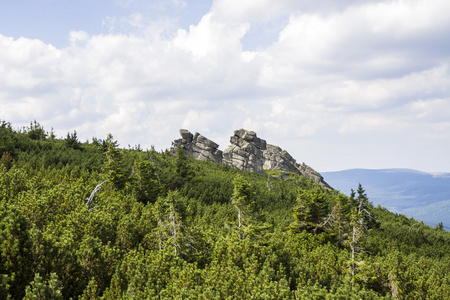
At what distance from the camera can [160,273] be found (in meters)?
9.48

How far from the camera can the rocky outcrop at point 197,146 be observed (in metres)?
116

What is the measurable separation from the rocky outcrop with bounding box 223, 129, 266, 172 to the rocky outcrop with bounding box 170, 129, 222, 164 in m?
4.82

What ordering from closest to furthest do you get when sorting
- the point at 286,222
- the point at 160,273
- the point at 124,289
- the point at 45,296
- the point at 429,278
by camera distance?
the point at 45,296
the point at 124,289
the point at 160,273
the point at 429,278
the point at 286,222

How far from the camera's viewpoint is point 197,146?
385 ft

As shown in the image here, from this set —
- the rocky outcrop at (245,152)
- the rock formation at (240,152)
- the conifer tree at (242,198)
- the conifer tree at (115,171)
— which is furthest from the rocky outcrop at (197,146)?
the conifer tree at (242,198)

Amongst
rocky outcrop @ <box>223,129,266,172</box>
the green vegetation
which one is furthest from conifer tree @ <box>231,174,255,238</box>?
rocky outcrop @ <box>223,129,266,172</box>

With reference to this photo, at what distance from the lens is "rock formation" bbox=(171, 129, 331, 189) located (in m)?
117

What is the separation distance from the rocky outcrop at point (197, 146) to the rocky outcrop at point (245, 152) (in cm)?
482

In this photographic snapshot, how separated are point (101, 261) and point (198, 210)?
20560mm

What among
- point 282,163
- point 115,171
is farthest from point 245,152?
point 115,171

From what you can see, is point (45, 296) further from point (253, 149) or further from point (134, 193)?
point (253, 149)

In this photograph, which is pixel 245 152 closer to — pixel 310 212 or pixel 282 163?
pixel 282 163

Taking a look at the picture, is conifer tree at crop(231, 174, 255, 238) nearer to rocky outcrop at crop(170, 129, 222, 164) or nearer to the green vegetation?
the green vegetation

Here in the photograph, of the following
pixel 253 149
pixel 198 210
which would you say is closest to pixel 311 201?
pixel 198 210
